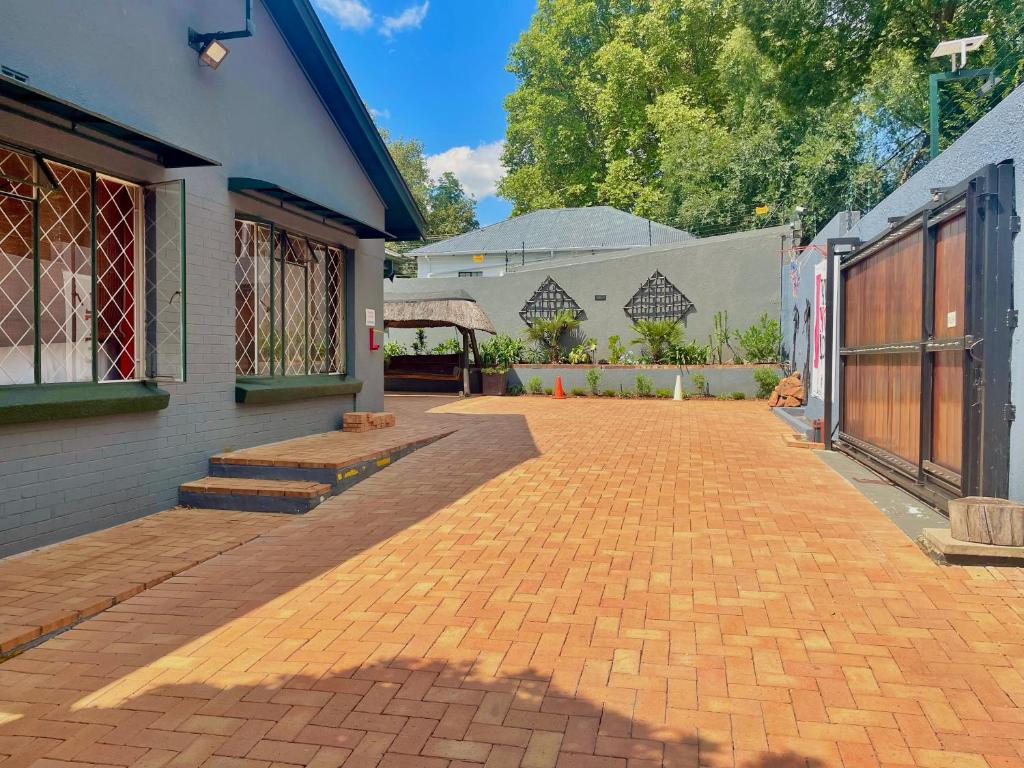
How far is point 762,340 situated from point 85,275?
45.4ft

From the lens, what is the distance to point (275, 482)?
6.51m

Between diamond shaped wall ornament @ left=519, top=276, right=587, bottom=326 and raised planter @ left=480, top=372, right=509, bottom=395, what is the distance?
6.49 ft

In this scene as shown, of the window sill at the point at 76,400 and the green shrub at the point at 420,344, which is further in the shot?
the green shrub at the point at 420,344

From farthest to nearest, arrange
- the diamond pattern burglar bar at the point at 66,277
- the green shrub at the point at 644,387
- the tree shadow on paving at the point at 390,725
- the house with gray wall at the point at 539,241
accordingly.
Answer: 1. the house with gray wall at the point at 539,241
2. the green shrub at the point at 644,387
3. the diamond pattern burglar bar at the point at 66,277
4. the tree shadow on paving at the point at 390,725

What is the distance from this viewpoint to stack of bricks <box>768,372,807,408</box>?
13125 millimetres

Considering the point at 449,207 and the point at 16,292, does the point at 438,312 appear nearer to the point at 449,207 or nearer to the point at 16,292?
the point at 16,292

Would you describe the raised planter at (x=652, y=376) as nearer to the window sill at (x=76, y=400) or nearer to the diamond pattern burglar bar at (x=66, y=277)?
the window sill at (x=76, y=400)

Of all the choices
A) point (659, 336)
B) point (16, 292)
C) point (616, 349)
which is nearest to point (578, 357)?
point (616, 349)

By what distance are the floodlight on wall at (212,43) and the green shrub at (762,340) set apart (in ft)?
41.7

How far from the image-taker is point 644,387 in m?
16.6

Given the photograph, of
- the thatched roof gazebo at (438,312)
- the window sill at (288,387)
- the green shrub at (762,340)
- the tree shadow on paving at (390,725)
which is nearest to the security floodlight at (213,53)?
the window sill at (288,387)

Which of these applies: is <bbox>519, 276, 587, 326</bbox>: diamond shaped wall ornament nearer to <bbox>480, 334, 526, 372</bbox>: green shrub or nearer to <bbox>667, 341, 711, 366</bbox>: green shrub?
<bbox>480, 334, 526, 372</bbox>: green shrub

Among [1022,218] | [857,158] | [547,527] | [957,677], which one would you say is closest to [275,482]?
[547,527]

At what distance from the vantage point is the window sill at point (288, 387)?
7.16m
